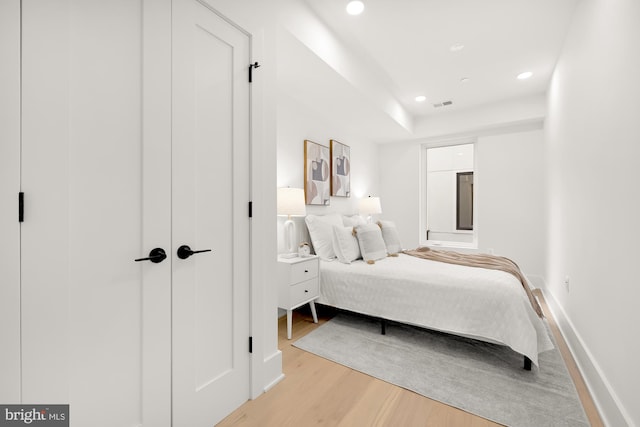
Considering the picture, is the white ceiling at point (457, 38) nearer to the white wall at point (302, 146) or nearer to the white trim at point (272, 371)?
the white wall at point (302, 146)

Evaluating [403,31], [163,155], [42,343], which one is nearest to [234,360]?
[42,343]

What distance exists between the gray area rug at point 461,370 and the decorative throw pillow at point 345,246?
0.70 metres

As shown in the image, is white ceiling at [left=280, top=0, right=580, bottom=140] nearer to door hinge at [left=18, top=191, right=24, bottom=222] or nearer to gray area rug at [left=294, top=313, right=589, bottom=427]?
door hinge at [left=18, top=191, right=24, bottom=222]

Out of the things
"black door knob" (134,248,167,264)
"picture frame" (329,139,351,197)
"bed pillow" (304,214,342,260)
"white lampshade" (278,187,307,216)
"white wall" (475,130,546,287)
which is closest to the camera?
"black door knob" (134,248,167,264)

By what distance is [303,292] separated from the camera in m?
2.74

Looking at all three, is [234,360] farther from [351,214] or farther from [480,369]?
[351,214]

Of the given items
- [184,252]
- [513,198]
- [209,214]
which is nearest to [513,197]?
[513,198]

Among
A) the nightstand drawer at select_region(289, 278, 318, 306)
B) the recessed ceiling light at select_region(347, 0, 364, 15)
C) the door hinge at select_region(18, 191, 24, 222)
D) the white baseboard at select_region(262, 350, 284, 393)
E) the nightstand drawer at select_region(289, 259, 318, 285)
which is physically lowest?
the white baseboard at select_region(262, 350, 284, 393)

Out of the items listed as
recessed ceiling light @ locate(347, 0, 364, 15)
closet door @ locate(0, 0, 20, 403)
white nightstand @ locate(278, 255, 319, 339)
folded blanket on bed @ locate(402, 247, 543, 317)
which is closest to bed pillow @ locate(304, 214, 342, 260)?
white nightstand @ locate(278, 255, 319, 339)

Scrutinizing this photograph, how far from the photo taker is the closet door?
0.91 meters

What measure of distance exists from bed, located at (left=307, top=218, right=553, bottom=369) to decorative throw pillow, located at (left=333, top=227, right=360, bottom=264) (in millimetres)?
25

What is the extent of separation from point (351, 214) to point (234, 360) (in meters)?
3.14

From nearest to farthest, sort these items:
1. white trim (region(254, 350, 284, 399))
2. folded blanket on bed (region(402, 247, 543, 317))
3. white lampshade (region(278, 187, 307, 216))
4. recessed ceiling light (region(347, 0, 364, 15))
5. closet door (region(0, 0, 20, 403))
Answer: closet door (region(0, 0, 20, 403)) → white trim (region(254, 350, 284, 399)) → recessed ceiling light (region(347, 0, 364, 15)) → folded blanket on bed (region(402, 247, 543, 317)) → white lampshade (region(278, 187, 307, 216))

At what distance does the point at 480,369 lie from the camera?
2.09 metres
